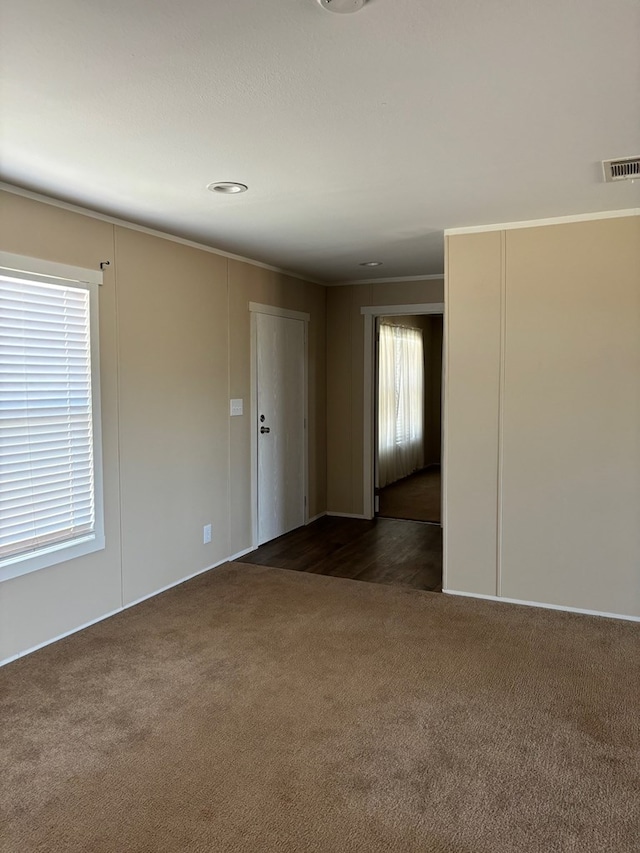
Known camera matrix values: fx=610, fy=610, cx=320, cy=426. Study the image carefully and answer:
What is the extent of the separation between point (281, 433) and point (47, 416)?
258cm

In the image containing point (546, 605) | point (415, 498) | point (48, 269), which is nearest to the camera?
point (48, 269)

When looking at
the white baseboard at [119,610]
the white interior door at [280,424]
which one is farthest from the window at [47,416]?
the white interior door at [280,424]

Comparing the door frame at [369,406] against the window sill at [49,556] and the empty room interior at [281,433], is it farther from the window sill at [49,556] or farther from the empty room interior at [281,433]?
the window sill at [49,556]

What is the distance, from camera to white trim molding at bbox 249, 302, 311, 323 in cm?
511

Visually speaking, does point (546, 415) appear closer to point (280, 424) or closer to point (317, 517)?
point (280, 424)

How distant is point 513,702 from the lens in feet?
9.04

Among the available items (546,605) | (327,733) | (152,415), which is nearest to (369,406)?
(152,415)

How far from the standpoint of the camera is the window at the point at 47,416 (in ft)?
10.1

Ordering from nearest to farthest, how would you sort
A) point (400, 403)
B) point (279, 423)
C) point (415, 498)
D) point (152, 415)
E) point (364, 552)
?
point (152, 415)
point (364, 552)
point (279, 423)
point (415, 498)
point (400, 403)

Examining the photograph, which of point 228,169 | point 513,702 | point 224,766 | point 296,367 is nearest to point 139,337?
point 228,169

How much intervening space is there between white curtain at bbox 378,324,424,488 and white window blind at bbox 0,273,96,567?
13.9ft

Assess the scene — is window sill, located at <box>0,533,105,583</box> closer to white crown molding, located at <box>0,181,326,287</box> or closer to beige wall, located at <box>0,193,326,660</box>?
beige wall, located at <box>0,193,326,660</box>

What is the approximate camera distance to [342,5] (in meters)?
1.57

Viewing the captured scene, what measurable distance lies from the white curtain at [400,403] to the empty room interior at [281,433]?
2286mm
